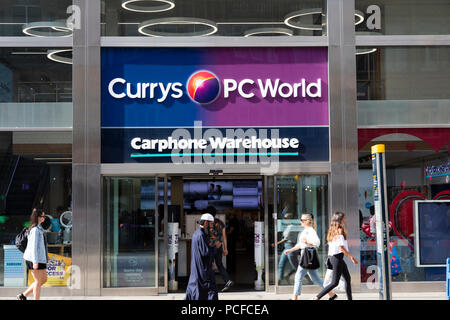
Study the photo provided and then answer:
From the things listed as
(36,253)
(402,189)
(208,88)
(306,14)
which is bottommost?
(36,253)

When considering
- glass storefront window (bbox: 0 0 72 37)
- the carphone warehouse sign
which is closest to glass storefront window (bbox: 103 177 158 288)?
the carphone warehouse sign

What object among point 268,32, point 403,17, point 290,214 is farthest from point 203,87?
point 403,17

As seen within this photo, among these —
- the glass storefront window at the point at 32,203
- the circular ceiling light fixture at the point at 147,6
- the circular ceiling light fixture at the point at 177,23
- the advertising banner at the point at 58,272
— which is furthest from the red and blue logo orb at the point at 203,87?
the advertising banner at the point at 58,272

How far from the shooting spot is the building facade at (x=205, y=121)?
1256 centimetres

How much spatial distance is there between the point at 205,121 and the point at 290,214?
2695mm

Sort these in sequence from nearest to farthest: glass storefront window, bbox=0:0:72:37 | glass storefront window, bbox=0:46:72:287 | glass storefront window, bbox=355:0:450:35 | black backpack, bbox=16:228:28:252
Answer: black backpack, bbox=16:228:28:252 → glass storefront window, bbox=0:46:72:287 → glass storefront window, bbox=0:0:72:37 → glass storefront window, bbox=355:0:450:35

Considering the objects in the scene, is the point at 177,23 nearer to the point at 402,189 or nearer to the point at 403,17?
the point at 403,17

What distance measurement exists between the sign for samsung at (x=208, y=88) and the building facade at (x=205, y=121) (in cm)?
3

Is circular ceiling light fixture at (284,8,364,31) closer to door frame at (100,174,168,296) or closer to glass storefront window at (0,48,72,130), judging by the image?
door frame at (100,174,168,296)

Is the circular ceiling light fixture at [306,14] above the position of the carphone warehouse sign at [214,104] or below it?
above

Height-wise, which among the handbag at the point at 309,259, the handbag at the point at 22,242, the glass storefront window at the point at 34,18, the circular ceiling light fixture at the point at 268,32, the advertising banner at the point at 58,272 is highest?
the glass storefront window at the point at 34,18

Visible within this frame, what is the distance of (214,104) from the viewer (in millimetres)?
12930

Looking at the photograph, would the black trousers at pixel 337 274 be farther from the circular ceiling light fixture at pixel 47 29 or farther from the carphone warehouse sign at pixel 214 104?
the circular ceiling light fixture at pixel 47 29

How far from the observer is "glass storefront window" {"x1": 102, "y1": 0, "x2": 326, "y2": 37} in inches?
510
